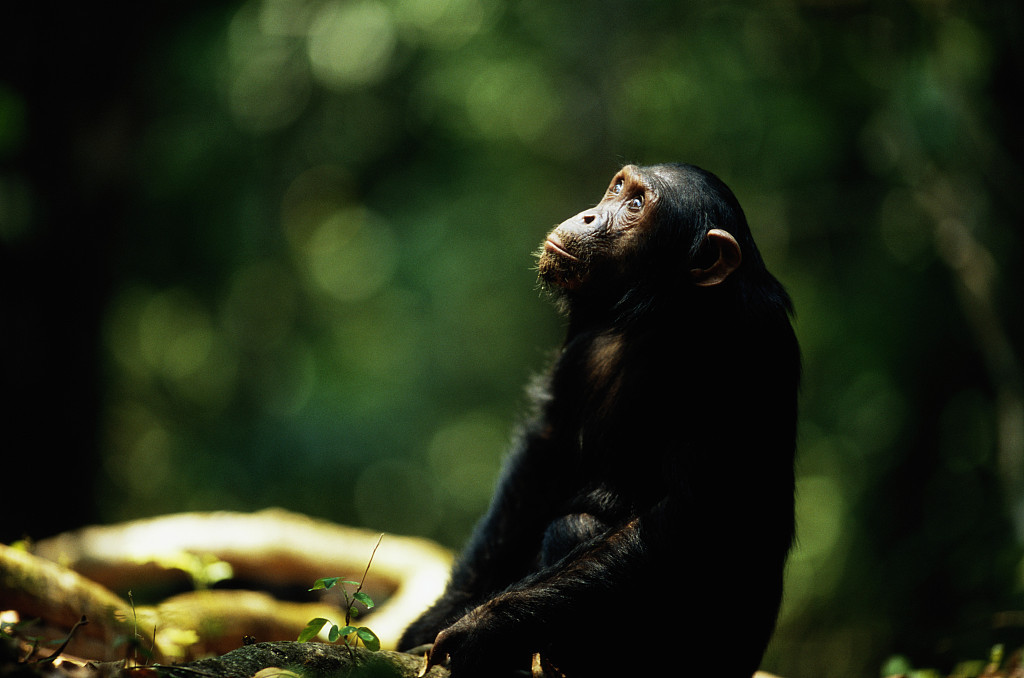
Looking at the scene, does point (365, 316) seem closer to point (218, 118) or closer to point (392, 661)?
point (218, 118)

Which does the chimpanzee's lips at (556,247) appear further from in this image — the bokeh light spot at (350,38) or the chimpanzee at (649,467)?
the bokeh light spot at (350,38)

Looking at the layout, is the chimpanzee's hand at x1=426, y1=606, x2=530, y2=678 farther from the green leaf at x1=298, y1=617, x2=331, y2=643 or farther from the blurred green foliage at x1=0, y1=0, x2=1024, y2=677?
the blurred green foliage at x1=0, y1=0, x2=1024, y2=677

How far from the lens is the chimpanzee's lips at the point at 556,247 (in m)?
3.47

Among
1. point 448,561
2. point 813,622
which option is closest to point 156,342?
point 448,561

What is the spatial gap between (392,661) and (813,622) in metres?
6.65

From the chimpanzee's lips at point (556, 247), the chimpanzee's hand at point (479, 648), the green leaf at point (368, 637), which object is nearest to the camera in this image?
the green leaf at point (368, 637)

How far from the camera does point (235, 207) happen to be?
1247 centimetres

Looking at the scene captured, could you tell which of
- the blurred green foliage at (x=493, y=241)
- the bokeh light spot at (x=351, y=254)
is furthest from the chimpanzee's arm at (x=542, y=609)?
the bokeh light spot at (x=351, y=254)

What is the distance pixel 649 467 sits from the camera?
3139 millimetres

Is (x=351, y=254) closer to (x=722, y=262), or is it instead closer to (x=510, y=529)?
(x=510, y=529)

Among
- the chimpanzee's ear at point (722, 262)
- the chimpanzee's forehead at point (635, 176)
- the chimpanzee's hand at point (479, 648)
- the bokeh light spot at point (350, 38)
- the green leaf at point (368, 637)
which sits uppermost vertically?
the bokeh light spot at point (350, 38)

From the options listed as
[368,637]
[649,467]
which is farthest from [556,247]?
[368,637]

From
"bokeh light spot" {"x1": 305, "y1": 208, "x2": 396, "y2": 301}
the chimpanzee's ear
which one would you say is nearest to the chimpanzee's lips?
the chimpanzee's ear

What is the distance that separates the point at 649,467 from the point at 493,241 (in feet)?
35.8
